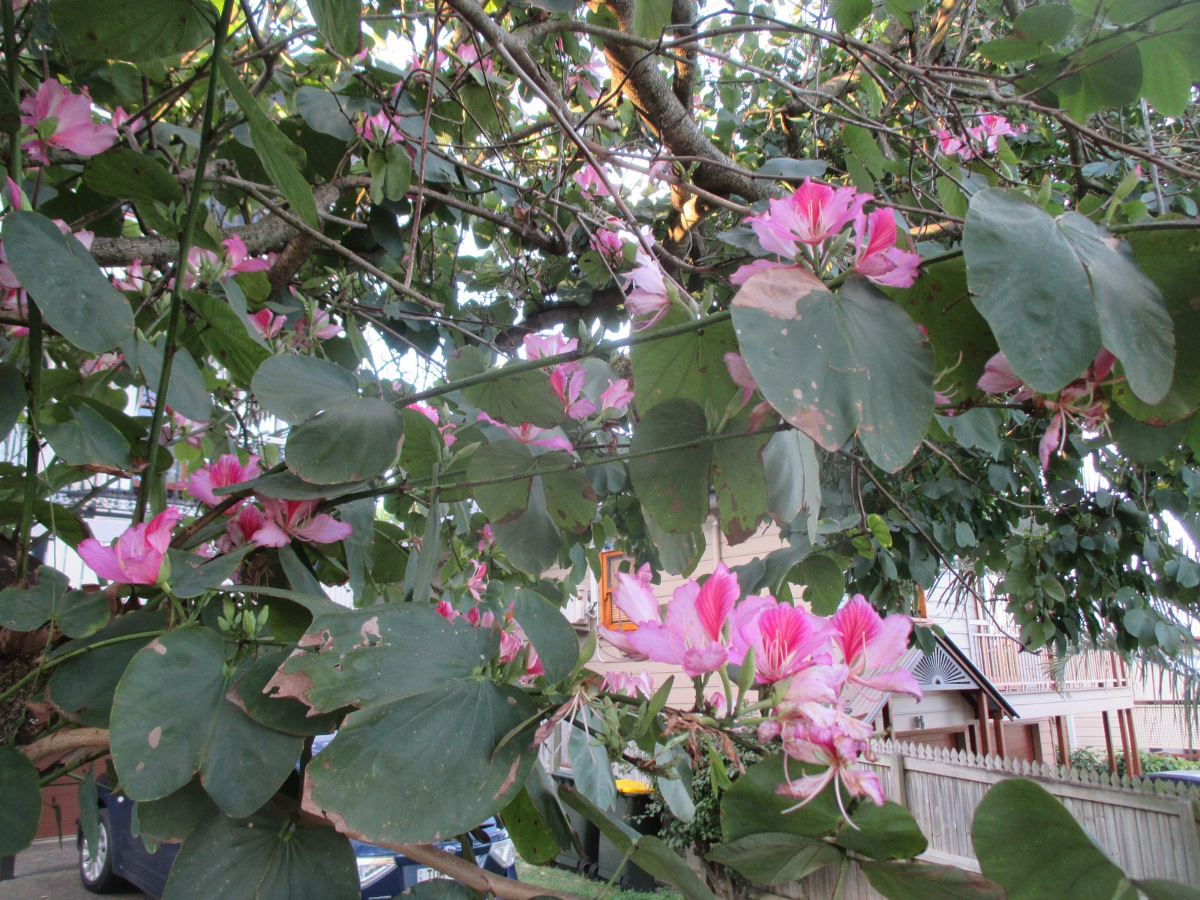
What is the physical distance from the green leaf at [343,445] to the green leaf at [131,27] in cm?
42

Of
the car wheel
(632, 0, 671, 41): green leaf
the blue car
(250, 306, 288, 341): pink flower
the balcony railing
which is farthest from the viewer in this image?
the balcony railing

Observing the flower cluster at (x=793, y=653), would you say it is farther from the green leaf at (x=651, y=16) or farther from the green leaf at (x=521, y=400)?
the green leaf at (x=651, y=16)

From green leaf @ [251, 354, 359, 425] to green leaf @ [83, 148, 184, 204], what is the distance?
1.21 feet

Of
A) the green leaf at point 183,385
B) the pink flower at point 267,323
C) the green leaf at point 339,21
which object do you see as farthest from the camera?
the pink flower at point 267,323

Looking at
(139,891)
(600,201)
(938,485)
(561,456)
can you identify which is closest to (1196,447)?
(561,456)

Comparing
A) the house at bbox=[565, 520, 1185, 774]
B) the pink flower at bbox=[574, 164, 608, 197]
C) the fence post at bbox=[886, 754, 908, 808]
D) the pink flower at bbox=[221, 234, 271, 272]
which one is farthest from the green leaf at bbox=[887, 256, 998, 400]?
the house at bbox=[565, 520, 1185, 774]

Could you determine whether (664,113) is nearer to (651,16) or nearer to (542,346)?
(651,16)

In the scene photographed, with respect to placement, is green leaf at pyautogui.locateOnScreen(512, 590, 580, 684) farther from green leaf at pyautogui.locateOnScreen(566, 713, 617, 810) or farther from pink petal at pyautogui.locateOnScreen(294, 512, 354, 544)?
pink petal at pyautogui.locateOnScreen(294, 512, 354, 544)

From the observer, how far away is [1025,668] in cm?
880

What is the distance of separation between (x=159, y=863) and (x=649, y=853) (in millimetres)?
3892

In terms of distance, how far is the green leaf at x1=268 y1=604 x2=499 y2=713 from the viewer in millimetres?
460

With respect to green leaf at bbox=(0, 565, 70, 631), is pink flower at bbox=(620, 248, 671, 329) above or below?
above

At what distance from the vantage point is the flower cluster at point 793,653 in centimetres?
43

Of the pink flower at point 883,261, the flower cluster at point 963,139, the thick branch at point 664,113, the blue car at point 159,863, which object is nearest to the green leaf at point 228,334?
the pink flower at point 883,261
